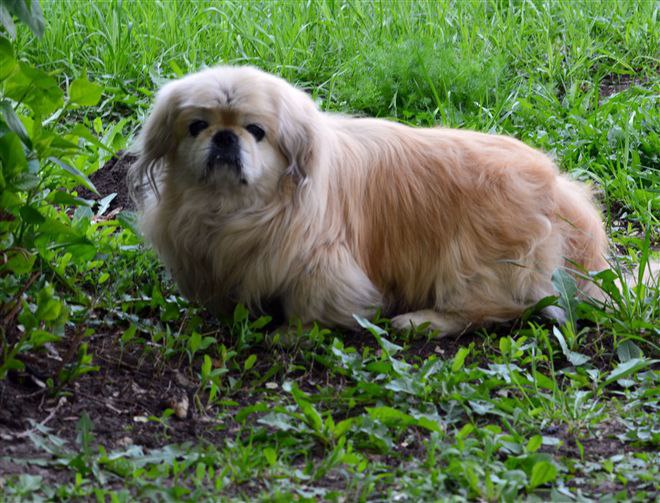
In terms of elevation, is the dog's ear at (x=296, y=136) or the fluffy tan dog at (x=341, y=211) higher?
the dog's ear at (x=296, y=136)

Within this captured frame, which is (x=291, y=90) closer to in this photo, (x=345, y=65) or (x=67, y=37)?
(x=345, y=65)

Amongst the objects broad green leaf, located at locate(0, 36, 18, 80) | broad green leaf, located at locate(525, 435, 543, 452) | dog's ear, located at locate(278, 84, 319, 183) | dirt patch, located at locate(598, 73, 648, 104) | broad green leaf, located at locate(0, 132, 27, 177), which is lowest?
broad green leaf, located at locate(525, 435, 543, 452)

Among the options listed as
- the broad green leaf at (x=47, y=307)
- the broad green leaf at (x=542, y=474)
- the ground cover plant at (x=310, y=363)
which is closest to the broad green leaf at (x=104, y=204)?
the ground cover plant at (x=310, y=363)

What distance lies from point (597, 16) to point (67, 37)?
11.1 feet

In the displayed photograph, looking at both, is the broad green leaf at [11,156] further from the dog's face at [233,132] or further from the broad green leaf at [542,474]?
Result: the broad green leaf at [542,474]

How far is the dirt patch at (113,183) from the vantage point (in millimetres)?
5555

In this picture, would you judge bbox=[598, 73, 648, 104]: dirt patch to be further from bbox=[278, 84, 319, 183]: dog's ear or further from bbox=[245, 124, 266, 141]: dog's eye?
bbox=[245, 124, 266, 141]: dog's eye

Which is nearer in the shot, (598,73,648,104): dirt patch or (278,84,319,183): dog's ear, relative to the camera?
(278,84,319,183): dog's ear

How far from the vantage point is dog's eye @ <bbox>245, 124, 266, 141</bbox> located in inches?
160

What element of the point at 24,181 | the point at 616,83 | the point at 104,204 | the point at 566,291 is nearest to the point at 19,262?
the point at 24,181

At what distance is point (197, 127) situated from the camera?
410 cm

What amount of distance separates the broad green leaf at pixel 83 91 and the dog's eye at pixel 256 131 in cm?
73

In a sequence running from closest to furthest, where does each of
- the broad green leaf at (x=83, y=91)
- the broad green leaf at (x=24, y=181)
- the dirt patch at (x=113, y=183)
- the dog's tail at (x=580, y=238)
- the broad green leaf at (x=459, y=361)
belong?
the broad green leaf at (x=24, y=181)
the broad green leaf at (x=83, y=91)
the broad green leaf at (x=459, y=361)
the dog's tail at (x=580, y=238)
the dirt patch at (x=113, y=183)

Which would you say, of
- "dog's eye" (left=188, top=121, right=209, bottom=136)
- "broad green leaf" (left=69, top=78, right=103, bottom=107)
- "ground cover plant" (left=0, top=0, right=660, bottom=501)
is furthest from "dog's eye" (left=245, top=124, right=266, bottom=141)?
"broad green leaf" (left=69, top=78, right=103, bottom=107)
